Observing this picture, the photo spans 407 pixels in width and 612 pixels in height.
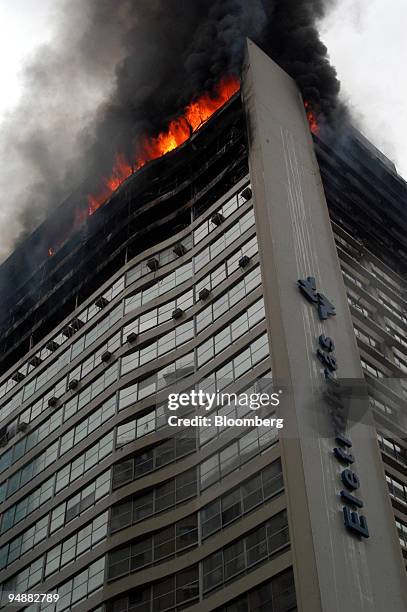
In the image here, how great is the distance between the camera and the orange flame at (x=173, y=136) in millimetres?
63656

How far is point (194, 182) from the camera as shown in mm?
57812

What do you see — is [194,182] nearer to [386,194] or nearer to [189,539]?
[386,194]

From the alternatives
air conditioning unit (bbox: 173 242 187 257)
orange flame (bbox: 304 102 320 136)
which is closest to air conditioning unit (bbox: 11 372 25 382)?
air conditioning unit (bbox: 173 242 187 257)

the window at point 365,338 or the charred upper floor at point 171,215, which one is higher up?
the charred upper floor at point 171,215

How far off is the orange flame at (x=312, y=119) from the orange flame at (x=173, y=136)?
539 cm

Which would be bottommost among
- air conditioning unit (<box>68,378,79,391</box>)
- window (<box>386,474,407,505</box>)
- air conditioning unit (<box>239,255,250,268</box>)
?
window (<box>386,474,407,505</box>)

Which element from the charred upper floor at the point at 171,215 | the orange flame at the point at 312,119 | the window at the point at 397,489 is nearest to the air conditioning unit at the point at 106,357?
the charred upper floor at the point at 171,215

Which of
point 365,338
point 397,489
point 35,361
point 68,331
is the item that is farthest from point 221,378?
point 35,361

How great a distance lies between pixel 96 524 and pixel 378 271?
25.1m

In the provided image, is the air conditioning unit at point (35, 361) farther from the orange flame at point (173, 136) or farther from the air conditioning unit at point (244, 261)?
the air conditioning unit at point (244, 261)

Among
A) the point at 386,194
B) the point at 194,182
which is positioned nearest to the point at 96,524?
the point at 194,182

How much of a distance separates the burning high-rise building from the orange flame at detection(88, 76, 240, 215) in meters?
0.25

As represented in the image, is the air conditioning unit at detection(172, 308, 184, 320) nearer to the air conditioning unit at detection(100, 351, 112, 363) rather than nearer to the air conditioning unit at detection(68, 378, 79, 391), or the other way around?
the air conditioning unit at detection(100, 351, 112, 363)

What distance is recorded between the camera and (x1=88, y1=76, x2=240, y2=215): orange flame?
6366cm
